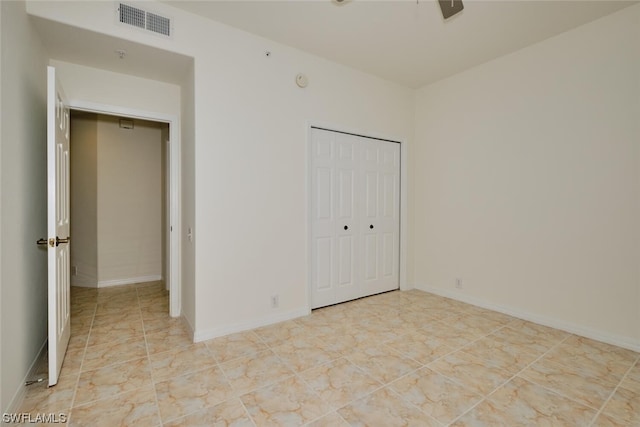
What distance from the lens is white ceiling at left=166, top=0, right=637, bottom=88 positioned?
252cm

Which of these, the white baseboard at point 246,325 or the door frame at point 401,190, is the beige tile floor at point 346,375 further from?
the door frame at point 401,190

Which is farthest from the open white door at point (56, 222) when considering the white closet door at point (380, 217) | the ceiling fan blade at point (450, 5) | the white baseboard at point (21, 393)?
the white closet door at point (380, 217)

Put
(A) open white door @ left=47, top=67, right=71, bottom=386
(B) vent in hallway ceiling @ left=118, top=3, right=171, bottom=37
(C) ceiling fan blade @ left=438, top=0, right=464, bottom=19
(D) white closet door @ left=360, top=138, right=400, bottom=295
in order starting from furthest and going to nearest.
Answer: (D) white closet door @ left=360, top=138, right=400, bottom=295, (B) vent in hallway ceiling @ left=118, top=3, right=171, bottom=37, (A) open white door @ left=47, top=67, right=71, bottom=386, (C) ceiling fan blade @ left=438, top=0, right=464, bottom=19

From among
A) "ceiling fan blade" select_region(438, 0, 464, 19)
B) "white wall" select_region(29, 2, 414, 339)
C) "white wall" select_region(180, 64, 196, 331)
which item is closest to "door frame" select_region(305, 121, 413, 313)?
"white wall" select_region(29, 2, 414, 339)

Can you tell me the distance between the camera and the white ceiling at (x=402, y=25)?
2516mm

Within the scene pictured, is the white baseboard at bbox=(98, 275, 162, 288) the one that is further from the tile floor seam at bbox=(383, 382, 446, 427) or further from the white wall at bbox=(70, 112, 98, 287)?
the tile floor seam at bbox=(383, 382, 446, 427)

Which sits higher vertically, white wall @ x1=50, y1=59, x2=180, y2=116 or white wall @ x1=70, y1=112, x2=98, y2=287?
white wall @ x1=50, y1=59, x2=180, y2=116

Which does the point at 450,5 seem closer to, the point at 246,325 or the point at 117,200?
the point at 246,325

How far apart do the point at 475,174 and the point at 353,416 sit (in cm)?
302

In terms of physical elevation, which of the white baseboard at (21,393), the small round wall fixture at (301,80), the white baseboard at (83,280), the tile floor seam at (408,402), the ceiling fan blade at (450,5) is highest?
the small round wall fixture at (301,80)

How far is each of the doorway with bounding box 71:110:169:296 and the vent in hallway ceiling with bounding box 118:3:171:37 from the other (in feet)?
6.39

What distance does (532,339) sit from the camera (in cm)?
275

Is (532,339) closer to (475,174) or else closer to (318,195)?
(475,174)

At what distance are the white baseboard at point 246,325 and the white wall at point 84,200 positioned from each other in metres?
2.79
